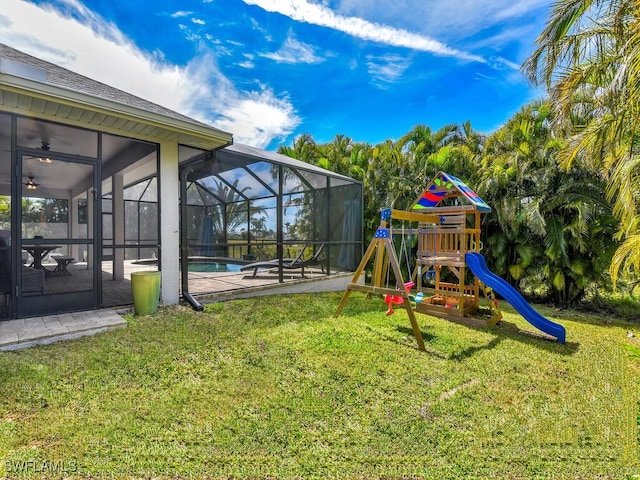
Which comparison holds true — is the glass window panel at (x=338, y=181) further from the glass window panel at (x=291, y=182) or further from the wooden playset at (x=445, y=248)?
the wooden playset at (x=445, y=248)

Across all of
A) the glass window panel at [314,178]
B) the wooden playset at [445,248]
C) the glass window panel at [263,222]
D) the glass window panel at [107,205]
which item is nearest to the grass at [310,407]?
the wooden playset at [445,248]

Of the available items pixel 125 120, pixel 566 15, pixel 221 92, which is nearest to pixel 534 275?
pixel 566 15

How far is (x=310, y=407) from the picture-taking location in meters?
2.71

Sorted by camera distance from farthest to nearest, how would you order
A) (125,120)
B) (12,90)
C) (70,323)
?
(125,120) < (70,323) < (12,90)

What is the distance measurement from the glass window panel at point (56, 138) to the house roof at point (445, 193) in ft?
18.8

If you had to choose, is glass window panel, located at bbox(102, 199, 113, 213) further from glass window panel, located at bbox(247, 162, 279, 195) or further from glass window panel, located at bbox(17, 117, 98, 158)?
glass window panel, located at bbox(17, 117, 98, 158)

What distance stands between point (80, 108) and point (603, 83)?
7813 mm

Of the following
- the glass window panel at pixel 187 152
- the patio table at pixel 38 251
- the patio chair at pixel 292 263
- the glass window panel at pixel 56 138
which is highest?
the glass window panel at pixel 187 152

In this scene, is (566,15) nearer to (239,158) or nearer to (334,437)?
(239,158)

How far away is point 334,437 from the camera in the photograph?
234 cm

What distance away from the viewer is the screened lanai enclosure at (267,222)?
7.76m

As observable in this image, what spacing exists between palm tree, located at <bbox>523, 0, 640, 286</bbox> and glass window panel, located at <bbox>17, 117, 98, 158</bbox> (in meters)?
7.14

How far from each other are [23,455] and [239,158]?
19.2 ft

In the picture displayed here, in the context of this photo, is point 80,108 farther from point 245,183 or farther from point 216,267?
point 216,267
